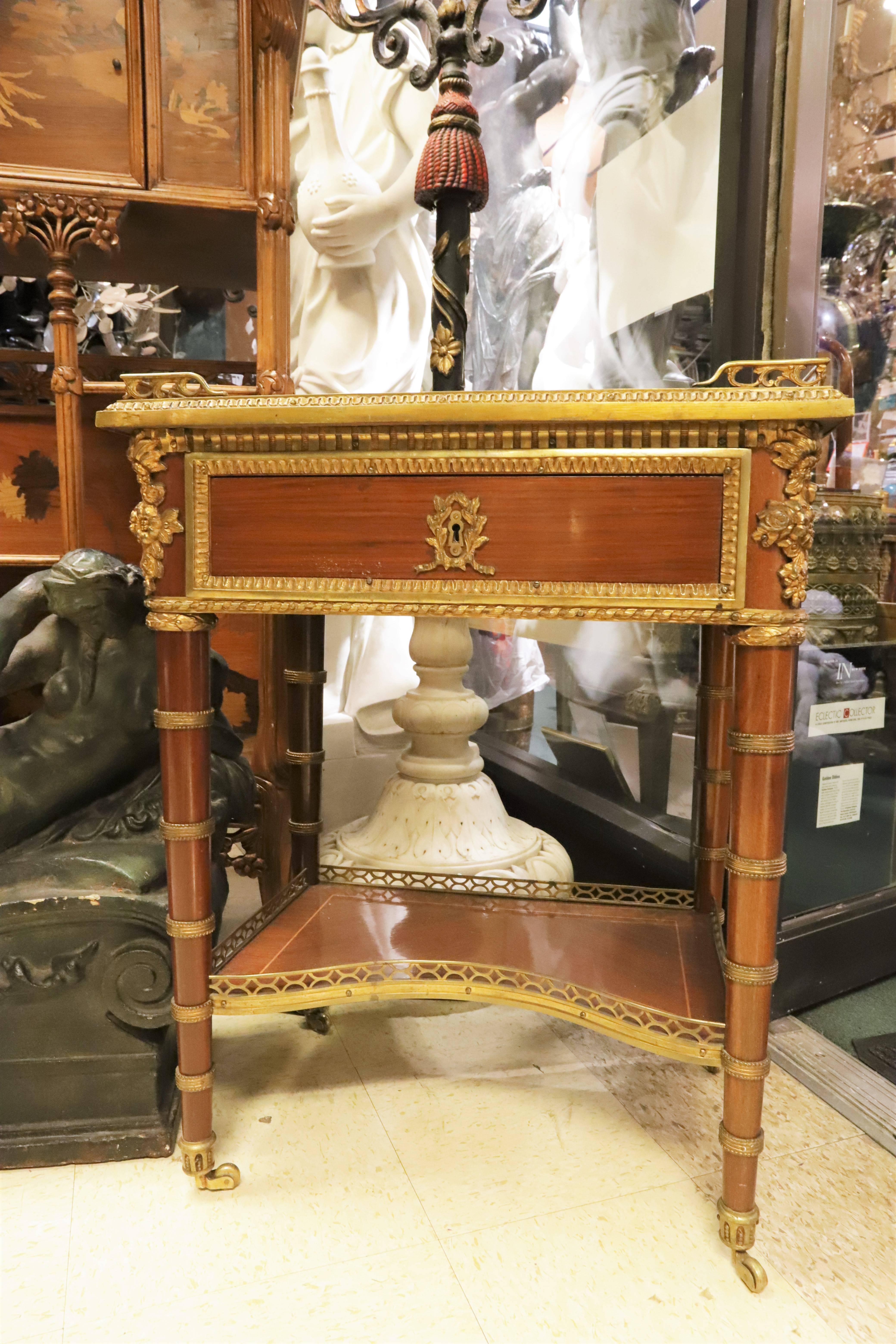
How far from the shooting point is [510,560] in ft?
3.29

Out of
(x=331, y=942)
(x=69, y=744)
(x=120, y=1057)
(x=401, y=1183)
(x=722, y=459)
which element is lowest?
(x=401, y=1183)

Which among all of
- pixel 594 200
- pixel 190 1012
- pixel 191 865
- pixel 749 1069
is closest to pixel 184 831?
pixel 191 865

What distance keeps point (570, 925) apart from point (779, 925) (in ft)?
1.48

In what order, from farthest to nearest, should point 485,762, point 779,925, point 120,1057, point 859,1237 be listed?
point 485,762, point 779,925, point 120,1057, point 859,1237

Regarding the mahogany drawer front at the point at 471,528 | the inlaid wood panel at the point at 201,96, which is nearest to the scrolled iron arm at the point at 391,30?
the inlaid wood panel at the point at 201,96

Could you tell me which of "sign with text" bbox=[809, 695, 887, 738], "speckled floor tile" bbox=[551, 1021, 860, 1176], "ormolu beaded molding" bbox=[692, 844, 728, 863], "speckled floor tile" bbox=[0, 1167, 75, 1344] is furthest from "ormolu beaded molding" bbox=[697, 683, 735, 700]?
"speckled floor tile" bbox=[0, 1167, 75, 1344]

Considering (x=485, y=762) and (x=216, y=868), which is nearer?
(x=216, y=868)

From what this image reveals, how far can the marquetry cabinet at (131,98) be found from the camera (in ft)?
5.00

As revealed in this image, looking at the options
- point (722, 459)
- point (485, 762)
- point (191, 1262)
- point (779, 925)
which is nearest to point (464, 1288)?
point (191, 1262)

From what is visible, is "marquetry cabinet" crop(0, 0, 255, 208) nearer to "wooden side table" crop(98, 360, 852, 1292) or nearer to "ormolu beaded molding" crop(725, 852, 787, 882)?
"wooden side table" crop(98, 360, 852, 1292)

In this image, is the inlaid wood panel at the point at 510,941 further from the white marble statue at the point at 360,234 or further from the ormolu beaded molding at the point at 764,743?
the white marble statue at the point at 360,234

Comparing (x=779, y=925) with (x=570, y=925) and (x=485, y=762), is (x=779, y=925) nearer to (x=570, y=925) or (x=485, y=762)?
(x=570, y=925)

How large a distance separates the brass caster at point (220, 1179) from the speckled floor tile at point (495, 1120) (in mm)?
226

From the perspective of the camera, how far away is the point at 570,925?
1392mm
